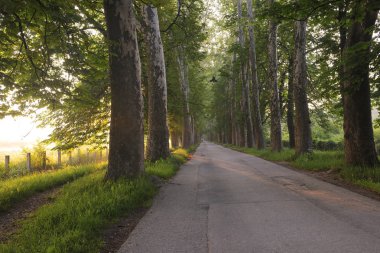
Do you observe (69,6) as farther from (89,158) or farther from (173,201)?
(89,158)

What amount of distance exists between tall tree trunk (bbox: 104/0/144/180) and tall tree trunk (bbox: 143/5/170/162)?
5.44 meters

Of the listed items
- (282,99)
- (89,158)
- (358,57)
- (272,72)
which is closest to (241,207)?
(358,57)

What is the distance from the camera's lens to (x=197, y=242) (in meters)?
4.11

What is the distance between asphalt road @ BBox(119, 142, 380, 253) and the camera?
3.88m

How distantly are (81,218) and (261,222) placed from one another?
2832 mm

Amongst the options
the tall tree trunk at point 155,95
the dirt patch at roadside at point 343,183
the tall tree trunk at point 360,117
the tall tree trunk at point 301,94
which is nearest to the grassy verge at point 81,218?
the dirt patch at roadside at point 343,183

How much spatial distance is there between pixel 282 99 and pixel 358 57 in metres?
20.8

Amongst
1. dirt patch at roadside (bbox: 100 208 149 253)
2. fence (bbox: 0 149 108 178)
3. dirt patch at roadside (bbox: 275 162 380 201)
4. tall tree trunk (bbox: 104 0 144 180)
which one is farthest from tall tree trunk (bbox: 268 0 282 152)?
dirt patch at roadside (bbox: 100 208 149 253)

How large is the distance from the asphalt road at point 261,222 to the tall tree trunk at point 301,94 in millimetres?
7307

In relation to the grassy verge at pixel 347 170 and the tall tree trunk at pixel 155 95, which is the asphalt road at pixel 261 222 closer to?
the grassy verge at pixel 347 170

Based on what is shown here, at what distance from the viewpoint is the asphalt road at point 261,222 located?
3883mm

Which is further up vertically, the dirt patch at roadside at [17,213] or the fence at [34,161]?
the fence at [34,161]

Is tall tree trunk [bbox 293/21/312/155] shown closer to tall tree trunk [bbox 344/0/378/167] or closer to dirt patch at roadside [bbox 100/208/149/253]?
tall tree trunk [bbox 344/0/378/167]

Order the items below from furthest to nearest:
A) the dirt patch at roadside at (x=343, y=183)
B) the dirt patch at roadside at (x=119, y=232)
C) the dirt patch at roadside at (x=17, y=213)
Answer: the dirt patch at roadside at (x=343, y=183), the dirt patch at roadside at (x=17, y=213), the dirt patch at roadside at (x=119, y=232)
